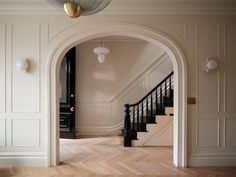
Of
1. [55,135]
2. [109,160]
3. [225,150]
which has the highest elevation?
[55,135]

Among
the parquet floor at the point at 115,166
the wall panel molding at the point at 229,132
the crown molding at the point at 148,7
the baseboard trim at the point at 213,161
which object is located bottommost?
the parquet floor at the point at 115,166

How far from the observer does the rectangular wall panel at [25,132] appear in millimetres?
4203

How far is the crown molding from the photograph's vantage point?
4086 mm

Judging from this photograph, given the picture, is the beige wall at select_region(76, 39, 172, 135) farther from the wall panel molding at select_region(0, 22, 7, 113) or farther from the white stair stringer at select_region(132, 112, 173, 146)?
A: the wall panel molding at select_region(0, 22, 7, 113)

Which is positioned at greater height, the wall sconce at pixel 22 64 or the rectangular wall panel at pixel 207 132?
the wall sconce at pixel 22 64

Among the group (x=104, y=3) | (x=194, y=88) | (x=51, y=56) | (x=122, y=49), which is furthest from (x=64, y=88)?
(x=104, y=3)

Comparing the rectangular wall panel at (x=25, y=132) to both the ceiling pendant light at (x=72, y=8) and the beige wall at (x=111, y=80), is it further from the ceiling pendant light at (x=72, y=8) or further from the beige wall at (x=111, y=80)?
the beige wall at (x=111, y=80)

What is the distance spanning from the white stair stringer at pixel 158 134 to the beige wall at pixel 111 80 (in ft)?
4.92

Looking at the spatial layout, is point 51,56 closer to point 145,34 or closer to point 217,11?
point 145,34

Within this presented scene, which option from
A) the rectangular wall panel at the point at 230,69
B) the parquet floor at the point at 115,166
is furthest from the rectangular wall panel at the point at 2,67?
the rectangular wall panel at the point at 230,69

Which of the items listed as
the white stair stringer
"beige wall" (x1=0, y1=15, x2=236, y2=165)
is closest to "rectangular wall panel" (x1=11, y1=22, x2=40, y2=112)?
"beige wall" (x1=0, y1=15, x2=236, y2=165)

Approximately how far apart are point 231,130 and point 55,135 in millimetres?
3086

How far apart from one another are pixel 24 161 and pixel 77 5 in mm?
3318

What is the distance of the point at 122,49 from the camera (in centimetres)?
723
